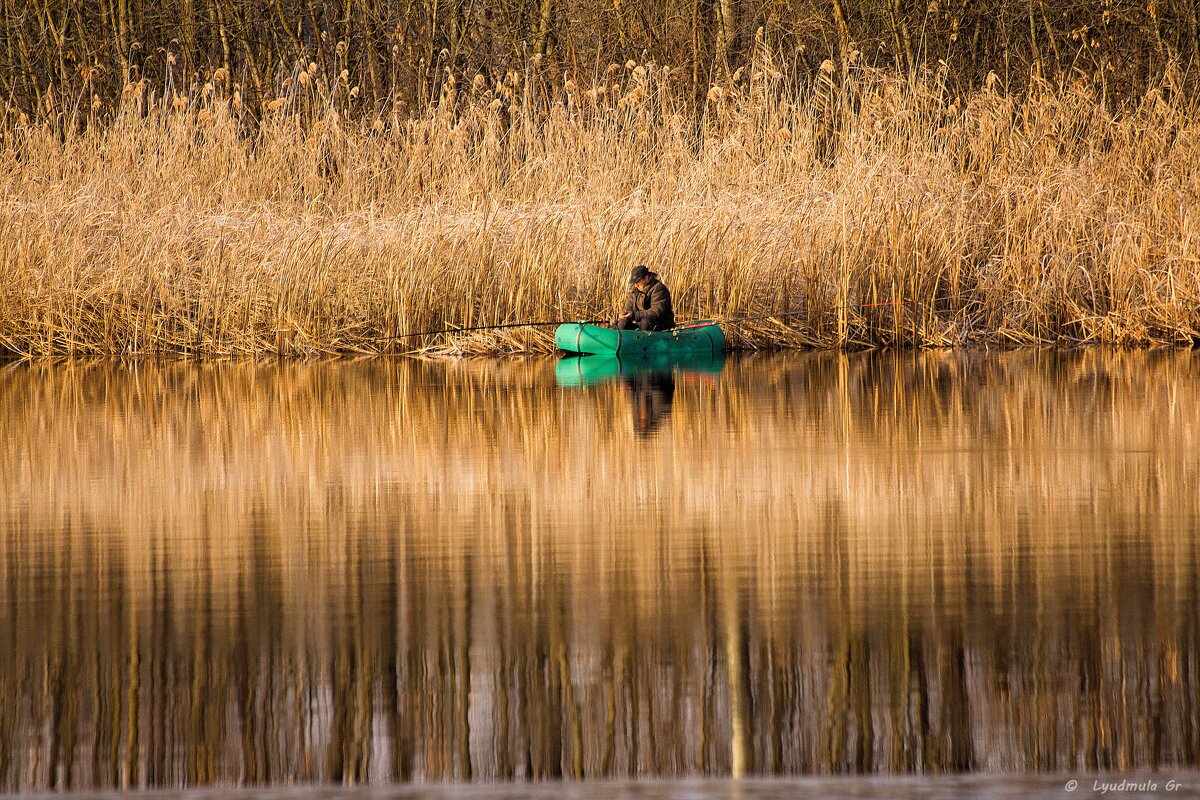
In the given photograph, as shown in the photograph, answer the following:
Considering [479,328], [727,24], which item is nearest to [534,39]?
[727,24]

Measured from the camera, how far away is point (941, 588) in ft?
15.9

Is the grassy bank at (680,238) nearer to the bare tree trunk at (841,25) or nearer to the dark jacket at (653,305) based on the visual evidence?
the dark jacket at (653,305)

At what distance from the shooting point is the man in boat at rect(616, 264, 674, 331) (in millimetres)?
13898

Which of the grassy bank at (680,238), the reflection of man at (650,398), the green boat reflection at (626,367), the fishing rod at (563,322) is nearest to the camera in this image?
the reflection of man at (650,398)

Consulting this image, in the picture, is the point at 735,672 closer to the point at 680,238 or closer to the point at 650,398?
the point at 650,398

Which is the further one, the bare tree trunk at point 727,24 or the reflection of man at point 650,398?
the bare tree trunk at point 727,24

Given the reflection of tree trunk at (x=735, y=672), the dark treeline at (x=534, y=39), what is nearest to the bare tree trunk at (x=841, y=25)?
the dark treeline at (x=534, y=39)

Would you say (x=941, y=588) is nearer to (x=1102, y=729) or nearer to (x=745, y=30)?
(x=1102, y=729)

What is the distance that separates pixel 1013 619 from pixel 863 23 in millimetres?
16971

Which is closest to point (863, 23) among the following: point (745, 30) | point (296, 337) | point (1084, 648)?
point (745, 30)

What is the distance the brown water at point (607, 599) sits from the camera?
3590 millimetres

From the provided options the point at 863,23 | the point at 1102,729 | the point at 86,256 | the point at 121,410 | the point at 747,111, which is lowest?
the point at 1102,729

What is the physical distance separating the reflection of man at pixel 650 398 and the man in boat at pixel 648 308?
38.5 inches

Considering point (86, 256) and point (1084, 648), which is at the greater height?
point (86, 256)
